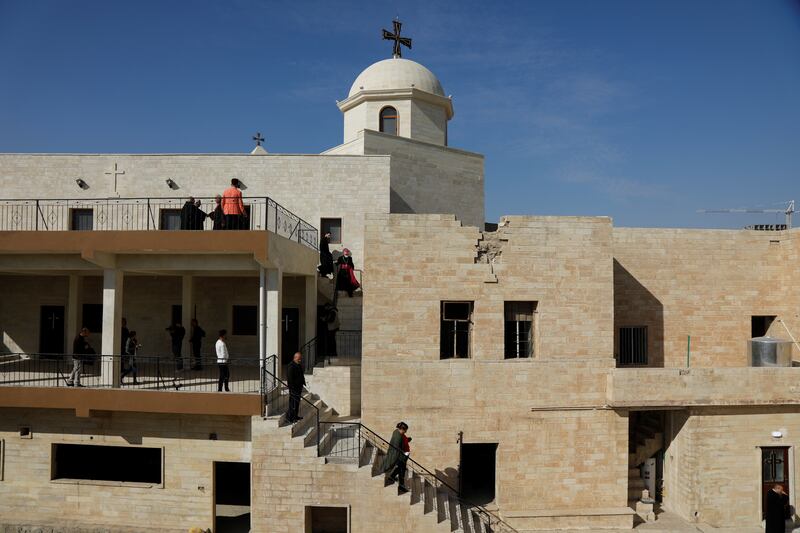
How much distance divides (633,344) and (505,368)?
637cm

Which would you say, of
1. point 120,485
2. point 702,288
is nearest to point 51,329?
point 120,485

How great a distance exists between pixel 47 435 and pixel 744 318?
21.3 m

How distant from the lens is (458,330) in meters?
14.4

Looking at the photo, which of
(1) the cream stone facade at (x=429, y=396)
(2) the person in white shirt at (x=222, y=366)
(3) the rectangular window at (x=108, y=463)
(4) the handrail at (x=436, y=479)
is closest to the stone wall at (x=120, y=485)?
(1) the cream stone facade at (x=429, y=396)

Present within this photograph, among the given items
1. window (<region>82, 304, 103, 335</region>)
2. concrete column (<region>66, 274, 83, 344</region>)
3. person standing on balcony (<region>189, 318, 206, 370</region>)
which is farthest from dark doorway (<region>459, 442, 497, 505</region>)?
window (<region>82, 304, 103, 335</region>)

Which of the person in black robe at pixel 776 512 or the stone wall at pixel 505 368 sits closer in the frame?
the person in black robe at pixel 776 512

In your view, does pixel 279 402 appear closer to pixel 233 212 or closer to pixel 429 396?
pixel 429 396

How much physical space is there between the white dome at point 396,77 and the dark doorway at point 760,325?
15.3 meters

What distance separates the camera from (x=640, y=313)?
1791 cm

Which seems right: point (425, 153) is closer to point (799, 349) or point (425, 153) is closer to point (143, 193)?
point (143, 193)

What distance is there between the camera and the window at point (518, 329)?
574 inches

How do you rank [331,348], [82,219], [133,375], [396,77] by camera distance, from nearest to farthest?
1. [133,375]
2. [331,348]
3. [82,219]
4. [396,77]

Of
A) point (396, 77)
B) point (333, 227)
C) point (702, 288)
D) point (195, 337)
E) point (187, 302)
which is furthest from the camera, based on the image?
point (396, 77)

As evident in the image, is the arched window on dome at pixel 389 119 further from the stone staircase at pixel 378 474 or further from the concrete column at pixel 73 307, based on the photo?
the stone staircase at pixel 378 474
